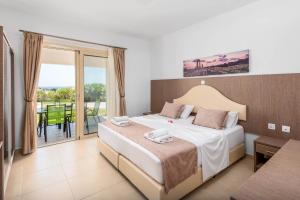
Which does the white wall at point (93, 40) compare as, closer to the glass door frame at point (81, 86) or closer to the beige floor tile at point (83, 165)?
the glass door frame at point (81, 86)

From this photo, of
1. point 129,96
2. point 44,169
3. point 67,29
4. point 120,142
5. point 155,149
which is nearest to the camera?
point 155,149

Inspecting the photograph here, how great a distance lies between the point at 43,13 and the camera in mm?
3338

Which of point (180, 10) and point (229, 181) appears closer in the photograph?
point (229, 181)

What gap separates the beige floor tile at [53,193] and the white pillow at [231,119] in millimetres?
2632

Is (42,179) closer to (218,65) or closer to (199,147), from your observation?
(199,147)

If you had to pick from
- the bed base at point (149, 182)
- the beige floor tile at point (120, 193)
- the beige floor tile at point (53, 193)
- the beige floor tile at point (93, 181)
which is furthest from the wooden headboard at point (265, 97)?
the beige floor tile at point (53, 193)

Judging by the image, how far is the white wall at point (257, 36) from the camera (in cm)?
256

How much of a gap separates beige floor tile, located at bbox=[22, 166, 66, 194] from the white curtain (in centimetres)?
207

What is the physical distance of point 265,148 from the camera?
247cm

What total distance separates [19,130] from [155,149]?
293 cm

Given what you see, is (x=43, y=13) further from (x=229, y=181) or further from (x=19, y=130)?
(x=229, y=181)

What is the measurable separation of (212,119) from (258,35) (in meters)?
1.60

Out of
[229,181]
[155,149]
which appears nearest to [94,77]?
[155,149]

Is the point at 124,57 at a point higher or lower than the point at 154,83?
higher
